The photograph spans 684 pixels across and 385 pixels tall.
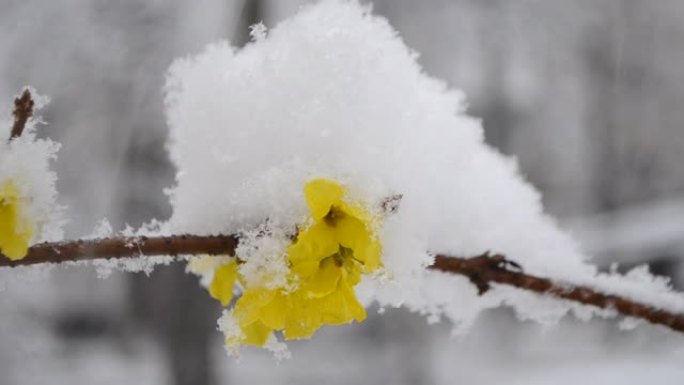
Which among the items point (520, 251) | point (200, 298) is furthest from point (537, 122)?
point (520, 251)

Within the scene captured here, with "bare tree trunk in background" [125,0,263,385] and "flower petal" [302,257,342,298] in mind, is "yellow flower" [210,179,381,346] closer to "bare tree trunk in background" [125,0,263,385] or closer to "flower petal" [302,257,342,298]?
"flower petal" [302,257,342,298]

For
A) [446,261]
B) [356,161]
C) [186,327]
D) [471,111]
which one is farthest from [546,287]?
[471,111]

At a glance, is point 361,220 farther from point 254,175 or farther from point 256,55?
point 256,55

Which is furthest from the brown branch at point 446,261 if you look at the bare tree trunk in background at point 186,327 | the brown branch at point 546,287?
the bare tree trunk in background at point 186,327

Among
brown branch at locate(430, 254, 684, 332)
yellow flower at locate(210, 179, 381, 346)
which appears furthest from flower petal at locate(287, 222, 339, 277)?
brown branch at locate(430, 254, 684, 332)

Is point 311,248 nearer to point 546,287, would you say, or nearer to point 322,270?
point 322,270

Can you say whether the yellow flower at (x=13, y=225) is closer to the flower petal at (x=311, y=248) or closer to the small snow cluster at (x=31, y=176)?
the small snow cluster at (x=31, y=176)
